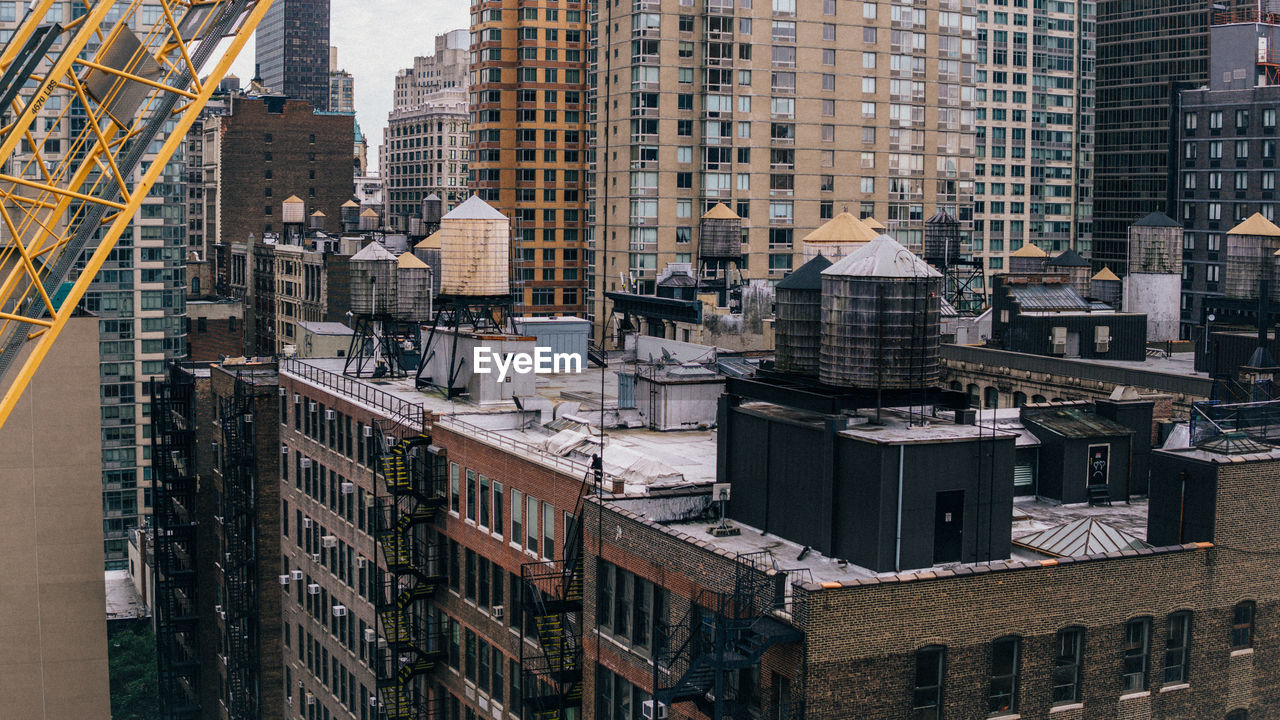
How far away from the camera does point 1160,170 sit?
19350 centimetres

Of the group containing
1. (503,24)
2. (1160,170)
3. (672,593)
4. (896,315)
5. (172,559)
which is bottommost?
(172,559)

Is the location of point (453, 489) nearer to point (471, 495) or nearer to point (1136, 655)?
point (471, 495)

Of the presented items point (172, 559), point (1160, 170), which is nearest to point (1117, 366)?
point (172, 559)

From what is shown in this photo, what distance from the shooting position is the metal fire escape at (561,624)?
145ft

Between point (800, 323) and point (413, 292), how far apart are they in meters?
37.2

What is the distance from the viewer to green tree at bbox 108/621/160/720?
102 m

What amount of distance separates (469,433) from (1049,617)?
25.1 m

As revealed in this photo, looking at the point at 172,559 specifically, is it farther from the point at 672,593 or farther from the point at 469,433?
the point at 672,593

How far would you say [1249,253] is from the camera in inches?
2977

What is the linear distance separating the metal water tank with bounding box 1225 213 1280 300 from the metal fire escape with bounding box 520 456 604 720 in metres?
45.4

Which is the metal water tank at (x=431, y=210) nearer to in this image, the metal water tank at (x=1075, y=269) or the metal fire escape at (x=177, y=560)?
the metal fire escape at (x=177, y=560)

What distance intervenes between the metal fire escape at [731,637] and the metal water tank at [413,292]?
133 ft

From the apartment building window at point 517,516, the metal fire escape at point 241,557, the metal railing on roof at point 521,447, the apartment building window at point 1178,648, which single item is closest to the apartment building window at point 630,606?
the metal railing on roof at point 521,447

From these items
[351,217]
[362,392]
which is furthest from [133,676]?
[351,217]
